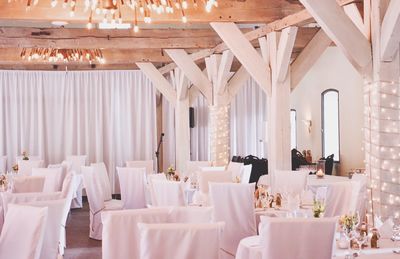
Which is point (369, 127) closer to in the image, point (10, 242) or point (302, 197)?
point (302, 197)

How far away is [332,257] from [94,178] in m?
5.23

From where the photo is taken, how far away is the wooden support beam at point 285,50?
7232 mm

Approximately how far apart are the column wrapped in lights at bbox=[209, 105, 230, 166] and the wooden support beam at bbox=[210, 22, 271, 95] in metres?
2.44

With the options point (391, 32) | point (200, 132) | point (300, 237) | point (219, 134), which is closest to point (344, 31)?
point (391, 32)

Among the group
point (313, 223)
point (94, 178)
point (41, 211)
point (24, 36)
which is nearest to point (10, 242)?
point (41, 211)

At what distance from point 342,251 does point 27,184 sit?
4140 mm

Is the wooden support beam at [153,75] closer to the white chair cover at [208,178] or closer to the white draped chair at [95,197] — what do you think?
the white draped chair at [95,197]

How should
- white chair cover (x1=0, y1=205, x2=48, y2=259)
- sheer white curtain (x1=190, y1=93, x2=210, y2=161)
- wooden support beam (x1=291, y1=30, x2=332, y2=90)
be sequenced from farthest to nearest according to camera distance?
sheer white curtain (x1=190, y1=93, x2=210, y2=161) → wooden support beam (x1=291, y1=30, x2=332, y2=90) → white chair cover (x1=0, y1=205, x2=48, y2=259)

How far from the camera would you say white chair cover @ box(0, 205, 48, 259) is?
13.1 ft

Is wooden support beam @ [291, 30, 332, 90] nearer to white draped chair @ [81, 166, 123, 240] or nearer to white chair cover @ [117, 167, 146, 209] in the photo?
white chair cover @ [117, 167, 146, 209]

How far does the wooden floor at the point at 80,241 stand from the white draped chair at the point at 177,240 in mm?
4089

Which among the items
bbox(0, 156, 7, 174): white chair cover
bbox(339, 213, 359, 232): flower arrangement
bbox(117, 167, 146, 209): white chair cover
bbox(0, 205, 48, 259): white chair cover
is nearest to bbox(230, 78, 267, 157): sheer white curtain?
bbox(0, 156, 7, 174): white chair cover

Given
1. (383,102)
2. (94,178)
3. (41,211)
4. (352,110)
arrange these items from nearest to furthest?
(41,211) → (383,102) → (94,178) → (352,110)

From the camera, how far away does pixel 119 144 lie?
1409 centimetres
